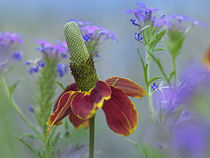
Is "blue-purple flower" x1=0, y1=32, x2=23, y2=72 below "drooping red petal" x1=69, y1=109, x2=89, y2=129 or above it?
above

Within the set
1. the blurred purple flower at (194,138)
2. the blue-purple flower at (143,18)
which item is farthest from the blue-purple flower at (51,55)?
the blurred purple flower at (194,138)

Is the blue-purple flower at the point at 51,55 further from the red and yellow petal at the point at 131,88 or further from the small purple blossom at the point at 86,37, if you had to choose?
the red and yellow petal at the point at 131,88

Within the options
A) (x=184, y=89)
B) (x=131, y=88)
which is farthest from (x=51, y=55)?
(x=184, y=89)

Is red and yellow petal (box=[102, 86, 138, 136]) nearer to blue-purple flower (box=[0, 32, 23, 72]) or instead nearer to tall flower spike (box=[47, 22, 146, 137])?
tall flower spike (box=[47, 22, 146, 137])

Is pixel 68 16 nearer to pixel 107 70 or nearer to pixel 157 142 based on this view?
pixel 107 70

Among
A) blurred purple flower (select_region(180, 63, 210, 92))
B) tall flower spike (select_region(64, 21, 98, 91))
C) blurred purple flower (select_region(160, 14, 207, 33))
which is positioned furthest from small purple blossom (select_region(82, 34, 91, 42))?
blurred purple flower (select_region(180, 63, 210, 92))

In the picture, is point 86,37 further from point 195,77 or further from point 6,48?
point 195,77

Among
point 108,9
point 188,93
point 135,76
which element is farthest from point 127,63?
point 188,93
